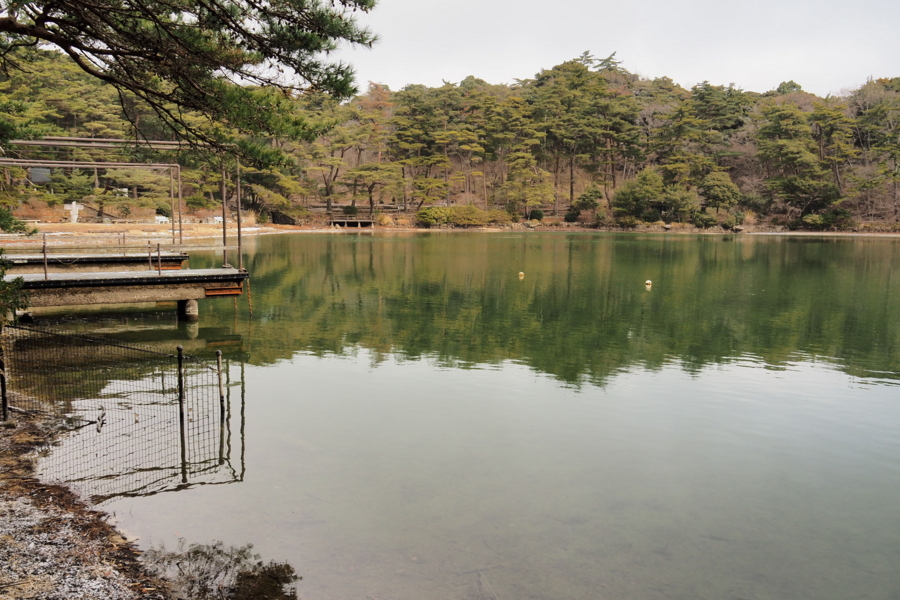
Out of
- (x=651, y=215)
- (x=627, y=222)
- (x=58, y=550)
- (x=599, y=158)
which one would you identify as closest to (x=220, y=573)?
(x=58, y=550)

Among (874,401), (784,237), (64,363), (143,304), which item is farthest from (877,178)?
(64,363)

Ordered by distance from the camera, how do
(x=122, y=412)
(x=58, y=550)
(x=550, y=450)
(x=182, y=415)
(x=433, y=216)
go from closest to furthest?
1. (x=58, y=550)
2. (x=182, y=415)
3. (x=550, y=450)
4. (x=122, y=412)
5. (x=433, y=216)

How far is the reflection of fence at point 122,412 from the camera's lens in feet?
19.6

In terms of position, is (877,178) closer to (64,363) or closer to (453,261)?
(453,261)

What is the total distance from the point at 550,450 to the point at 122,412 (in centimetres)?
493

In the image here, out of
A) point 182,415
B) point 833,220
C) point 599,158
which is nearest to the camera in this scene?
point 182,415

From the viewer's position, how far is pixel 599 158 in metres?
60.5

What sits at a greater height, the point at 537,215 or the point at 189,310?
the point at 537,215

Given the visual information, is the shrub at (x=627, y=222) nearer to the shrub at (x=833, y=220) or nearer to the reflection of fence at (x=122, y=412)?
the shrub at (x=833, y=220)

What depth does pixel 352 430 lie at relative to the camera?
25.3ft

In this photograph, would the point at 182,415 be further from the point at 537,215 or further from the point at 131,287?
the point at 537,215

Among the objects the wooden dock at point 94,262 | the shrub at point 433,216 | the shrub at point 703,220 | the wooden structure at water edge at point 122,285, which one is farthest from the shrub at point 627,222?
the wooden structure at water edge at point 122,285

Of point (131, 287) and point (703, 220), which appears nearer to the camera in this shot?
point (131, 287)

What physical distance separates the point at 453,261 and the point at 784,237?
30700 millimetres
